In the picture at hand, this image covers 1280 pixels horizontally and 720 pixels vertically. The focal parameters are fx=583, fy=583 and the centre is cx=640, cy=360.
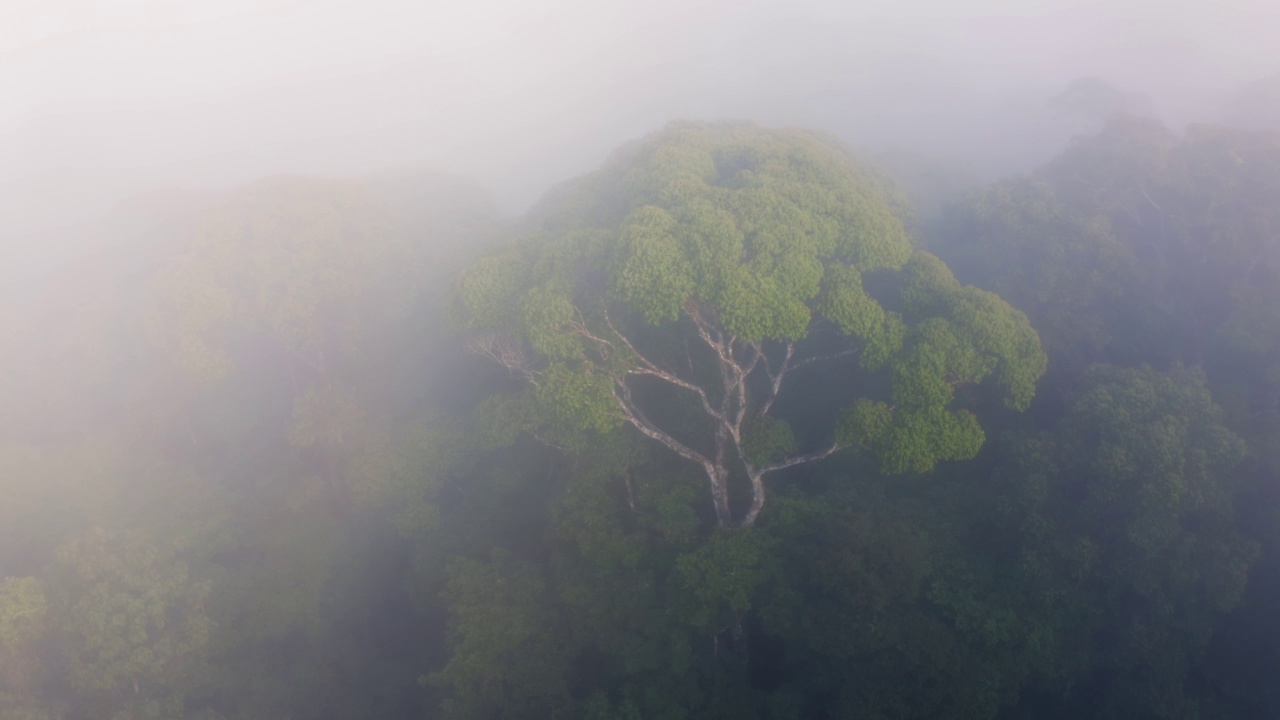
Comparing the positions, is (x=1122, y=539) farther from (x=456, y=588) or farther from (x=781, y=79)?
(x=781, y=79)

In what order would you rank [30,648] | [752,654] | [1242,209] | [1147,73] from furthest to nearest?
1. [1147,73]
2. [1242,209]
3. [752,654]
4. [30,648]

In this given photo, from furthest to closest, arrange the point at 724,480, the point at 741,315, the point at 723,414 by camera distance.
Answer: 1. the point at 724,480
2. the point at 723,414
3. the point at 741,315

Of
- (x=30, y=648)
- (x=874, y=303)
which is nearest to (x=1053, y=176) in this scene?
(x=874, y=303)

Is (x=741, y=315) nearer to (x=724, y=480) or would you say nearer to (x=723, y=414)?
(x=723, y=414)

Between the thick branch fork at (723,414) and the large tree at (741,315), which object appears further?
the thick branch fork at (723,414)

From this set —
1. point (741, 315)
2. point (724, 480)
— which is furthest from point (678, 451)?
point (741, 315)
